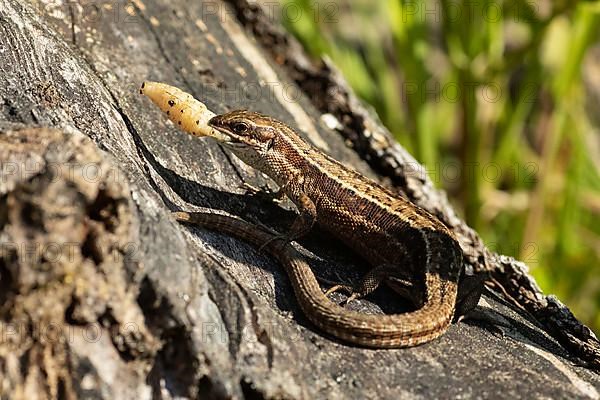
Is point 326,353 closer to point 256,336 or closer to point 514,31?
point 256,336

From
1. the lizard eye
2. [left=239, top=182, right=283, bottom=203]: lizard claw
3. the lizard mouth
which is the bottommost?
[left=239, top=182, right=283, bottom=203]: lizard claw

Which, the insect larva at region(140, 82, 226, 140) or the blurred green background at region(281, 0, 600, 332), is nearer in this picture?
the insect larva at region(140, 82, 226, 140)

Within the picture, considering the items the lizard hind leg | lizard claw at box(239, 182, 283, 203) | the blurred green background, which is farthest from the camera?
the blurred green background

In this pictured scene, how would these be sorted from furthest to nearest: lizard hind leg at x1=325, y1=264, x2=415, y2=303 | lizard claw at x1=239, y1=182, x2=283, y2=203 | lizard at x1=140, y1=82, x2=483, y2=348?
lizard claw at x1=239, y1=182, x2=283, y2=203 < lizard hind leg at x1=325, y1=264, x2=415, y2=303 < lizard at x1=140, y1=82, x2=483, y2=348

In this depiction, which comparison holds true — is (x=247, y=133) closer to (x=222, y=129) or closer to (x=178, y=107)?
(x=222, y=129)

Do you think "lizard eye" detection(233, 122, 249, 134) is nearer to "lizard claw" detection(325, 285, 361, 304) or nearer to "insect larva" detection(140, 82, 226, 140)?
"insect larva" detection(140, 82, 226, 140)

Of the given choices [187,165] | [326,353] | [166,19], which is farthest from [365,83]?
Result: [326,353]

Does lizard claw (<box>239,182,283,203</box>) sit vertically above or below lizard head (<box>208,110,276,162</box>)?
below

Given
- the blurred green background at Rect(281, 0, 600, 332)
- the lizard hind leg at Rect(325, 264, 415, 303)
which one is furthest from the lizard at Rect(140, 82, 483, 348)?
the blurred green background at Rect(281, 0, 600, 332)

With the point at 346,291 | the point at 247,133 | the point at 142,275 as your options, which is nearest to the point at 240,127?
the point at 247,133
